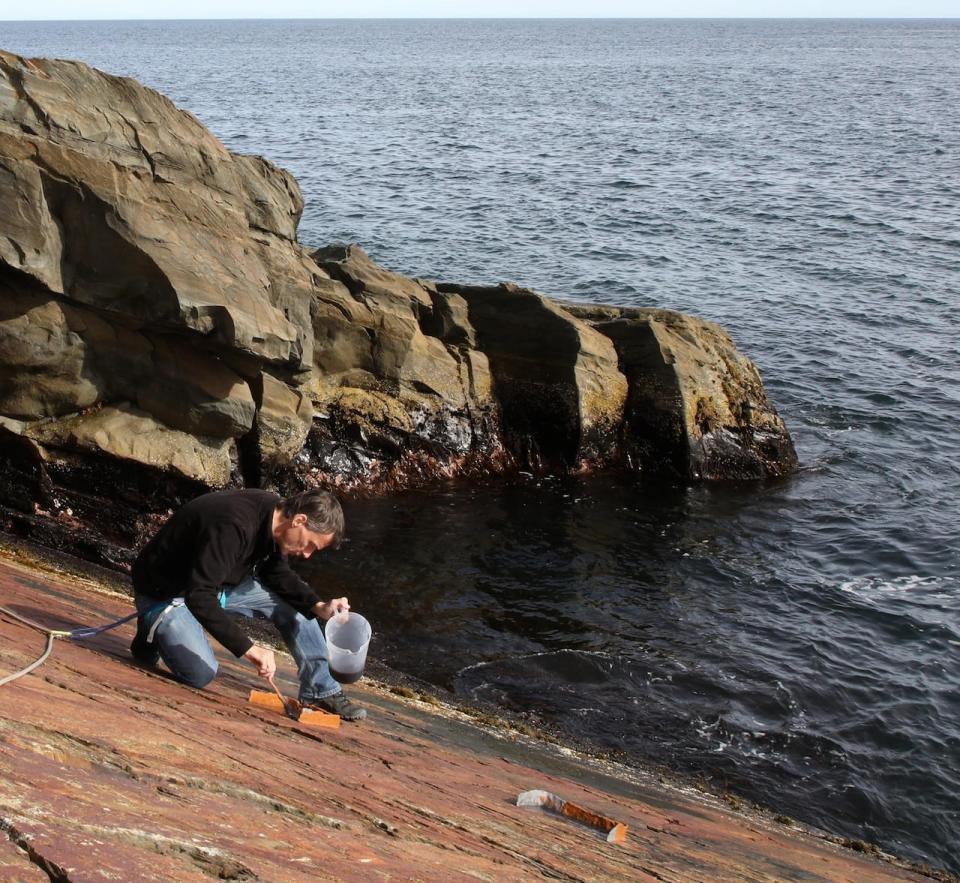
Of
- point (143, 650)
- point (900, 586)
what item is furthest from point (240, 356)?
point (900, 586)

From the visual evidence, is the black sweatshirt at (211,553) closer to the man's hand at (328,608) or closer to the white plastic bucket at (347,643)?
the man's hand at (328,608)

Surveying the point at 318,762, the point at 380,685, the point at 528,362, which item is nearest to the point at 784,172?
the point at 528,362

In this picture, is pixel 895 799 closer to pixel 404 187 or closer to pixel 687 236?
pixel 687 236

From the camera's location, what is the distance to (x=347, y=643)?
8.20 m

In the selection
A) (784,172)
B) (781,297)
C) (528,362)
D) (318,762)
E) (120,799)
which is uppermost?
(784,172)

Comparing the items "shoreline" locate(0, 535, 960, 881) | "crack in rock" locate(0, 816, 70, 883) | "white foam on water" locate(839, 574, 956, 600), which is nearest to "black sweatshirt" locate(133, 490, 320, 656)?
"shoreline" locate(0, 535, 960, 881)

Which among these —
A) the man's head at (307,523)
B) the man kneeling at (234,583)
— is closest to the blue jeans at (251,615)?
the man kneeling at (234,583)

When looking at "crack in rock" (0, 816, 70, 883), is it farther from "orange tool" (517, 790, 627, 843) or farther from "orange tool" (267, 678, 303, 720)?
"orange tool" (517, 790, 627, 843)

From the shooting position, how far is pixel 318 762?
21.5 feet

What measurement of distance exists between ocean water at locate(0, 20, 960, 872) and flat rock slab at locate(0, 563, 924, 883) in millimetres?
3097

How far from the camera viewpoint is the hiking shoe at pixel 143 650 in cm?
748

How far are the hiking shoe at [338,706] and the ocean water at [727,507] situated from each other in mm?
4618

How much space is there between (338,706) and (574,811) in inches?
76.7

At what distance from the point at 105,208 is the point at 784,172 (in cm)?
4371
